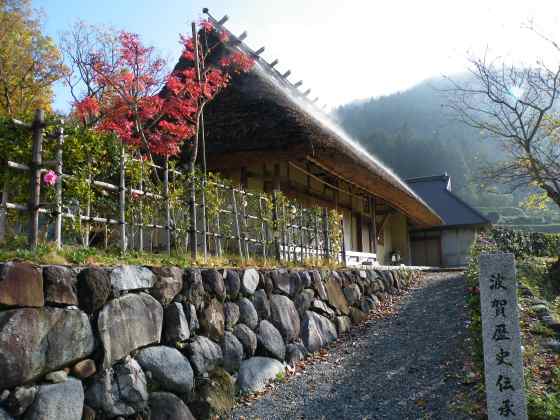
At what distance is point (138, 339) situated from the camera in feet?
12.5

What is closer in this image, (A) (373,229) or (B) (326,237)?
(B) (326,237)

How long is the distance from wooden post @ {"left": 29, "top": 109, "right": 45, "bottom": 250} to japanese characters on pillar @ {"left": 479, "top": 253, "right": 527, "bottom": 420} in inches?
135

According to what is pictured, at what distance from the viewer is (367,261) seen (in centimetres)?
1176

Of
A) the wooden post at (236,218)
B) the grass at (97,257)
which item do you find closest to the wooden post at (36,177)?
the grass at (97,257)

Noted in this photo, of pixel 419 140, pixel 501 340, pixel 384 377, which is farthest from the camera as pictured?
pixel 419 140

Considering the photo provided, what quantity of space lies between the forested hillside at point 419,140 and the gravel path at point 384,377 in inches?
1105

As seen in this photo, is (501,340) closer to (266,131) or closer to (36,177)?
(36,177)

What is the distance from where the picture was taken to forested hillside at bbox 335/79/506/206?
1738 inches

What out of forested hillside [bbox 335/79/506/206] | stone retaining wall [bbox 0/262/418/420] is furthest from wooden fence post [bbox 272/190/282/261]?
forested hillside [bbox 335/79/506/206]

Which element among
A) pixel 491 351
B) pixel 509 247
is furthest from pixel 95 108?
pixel 509 247

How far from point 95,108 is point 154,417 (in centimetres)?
758

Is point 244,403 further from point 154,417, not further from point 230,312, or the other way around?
point 154,417

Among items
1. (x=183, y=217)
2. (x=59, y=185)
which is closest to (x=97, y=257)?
(x=59, y=185)

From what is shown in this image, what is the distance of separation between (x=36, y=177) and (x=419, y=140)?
149 ft
